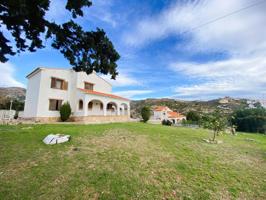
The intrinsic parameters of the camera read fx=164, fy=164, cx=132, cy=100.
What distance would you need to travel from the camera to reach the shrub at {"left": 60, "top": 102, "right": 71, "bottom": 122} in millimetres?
19438

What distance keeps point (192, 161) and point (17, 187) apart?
6265 mm

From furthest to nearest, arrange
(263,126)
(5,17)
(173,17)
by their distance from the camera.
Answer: (263,126)
(173,17)
(5,17)

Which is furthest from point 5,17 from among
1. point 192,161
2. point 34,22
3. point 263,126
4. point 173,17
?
point 263,126

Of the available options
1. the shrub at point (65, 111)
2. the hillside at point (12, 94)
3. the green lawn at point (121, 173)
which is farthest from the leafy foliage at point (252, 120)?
the hillside at point (12, 94)

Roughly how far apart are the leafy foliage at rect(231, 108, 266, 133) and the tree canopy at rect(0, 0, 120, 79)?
36773 millimetres

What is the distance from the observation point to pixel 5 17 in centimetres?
610

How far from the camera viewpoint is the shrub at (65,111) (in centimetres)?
1944

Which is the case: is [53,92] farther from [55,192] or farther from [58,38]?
[55,192]

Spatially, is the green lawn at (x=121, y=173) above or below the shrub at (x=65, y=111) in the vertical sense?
below

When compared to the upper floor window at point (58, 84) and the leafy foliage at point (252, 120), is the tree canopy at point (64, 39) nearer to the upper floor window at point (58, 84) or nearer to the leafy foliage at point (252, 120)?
the upper floor window at point (58, 84)

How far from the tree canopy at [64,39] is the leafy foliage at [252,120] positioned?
36.8 metres

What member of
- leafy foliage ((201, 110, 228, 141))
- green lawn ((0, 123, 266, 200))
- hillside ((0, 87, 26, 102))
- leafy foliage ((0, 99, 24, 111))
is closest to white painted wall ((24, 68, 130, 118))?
green lawn ((0, 123, 266, 200))

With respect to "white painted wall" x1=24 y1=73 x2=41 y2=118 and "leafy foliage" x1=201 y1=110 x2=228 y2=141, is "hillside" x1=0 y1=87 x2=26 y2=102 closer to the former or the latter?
"white painted wall" x1=24 y1=73 x2=41 y2=118

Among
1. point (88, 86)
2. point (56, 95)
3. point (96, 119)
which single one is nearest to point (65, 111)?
point (56, 95)
